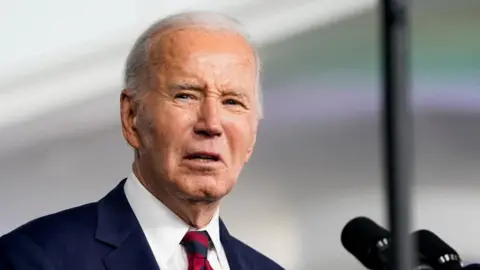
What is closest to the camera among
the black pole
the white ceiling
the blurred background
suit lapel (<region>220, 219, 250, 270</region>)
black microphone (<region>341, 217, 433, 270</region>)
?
the black pole

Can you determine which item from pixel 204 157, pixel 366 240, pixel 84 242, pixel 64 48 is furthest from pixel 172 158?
pixel 64 48

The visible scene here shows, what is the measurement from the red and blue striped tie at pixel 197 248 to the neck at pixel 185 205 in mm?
13

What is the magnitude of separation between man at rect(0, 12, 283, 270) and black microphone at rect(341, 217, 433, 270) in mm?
186

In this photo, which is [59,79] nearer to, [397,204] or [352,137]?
[352,137]

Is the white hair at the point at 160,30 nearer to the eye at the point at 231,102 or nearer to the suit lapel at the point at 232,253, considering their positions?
the eye at the point at 231,102

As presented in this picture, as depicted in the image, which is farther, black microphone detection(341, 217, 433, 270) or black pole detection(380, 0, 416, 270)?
black microphone detection(341, 217, 433, 270)

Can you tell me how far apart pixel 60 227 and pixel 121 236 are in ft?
0.25

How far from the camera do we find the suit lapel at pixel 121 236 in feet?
3.37

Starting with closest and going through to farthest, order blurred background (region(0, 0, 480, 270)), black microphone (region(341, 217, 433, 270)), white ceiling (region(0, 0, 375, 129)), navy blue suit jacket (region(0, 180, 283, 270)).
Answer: black microphone (region(341, 217, 433, 270)) → navy blue suit jacket (region(0, 180, 283, 270)) → white ceiling (region(0, 0, 375, 129)) → blurred background (region(0, 0, 480, 270))

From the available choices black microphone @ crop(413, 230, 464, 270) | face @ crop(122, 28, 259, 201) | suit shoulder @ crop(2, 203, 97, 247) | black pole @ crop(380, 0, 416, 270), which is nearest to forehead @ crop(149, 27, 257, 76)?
face @ crop(122, 28, 259, 201)

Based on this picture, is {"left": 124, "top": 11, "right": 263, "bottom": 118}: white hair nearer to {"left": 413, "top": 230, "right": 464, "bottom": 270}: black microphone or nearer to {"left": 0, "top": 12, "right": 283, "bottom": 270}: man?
{"left": 0, "top": 12, "right": 283, "bottom": 270}: man

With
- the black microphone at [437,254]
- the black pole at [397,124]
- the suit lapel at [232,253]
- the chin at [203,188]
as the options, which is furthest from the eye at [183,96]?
the black pole at [397,124]

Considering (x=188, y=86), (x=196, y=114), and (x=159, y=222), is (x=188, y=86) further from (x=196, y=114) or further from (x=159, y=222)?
(x=159, y=222)

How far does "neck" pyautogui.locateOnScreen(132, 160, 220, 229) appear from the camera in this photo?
3.45 ft
